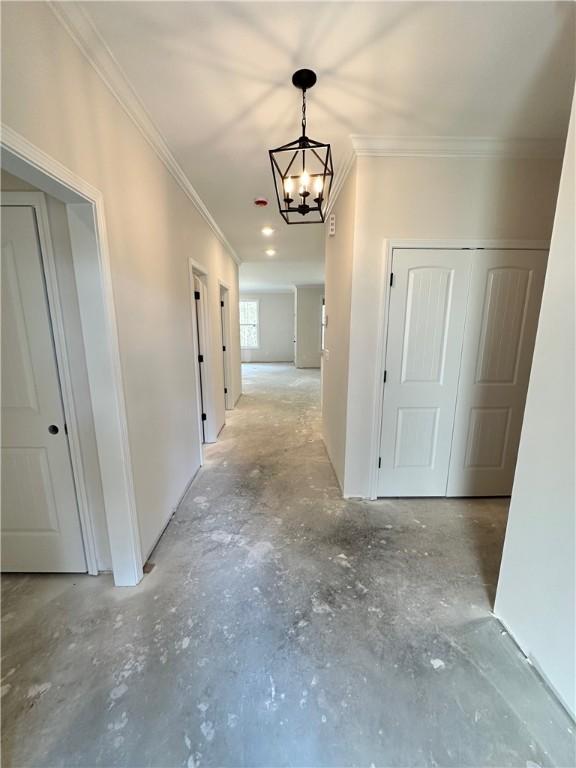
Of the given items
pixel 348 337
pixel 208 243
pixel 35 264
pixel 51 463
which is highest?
pixel 208 243

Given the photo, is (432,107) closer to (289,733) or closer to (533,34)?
(533,34)

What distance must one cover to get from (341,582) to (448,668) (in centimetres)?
59

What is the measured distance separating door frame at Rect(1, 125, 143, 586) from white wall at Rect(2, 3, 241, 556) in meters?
0.08

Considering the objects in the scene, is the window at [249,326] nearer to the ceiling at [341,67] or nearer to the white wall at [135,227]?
the white wall at [135,227]

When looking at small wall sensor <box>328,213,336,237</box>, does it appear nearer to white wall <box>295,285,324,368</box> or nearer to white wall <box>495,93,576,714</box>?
white wall <box>495,93,576,714</box>

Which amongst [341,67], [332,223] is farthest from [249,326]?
[341,67]

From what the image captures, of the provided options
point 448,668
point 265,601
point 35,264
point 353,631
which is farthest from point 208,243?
point 448,668

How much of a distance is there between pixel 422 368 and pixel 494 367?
21.4 inches

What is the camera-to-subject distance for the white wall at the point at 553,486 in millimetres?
1191

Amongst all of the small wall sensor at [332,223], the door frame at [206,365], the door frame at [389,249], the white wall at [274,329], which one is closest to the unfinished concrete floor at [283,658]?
the door frame at [389,249]

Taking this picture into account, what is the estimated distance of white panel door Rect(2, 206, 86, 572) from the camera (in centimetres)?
149

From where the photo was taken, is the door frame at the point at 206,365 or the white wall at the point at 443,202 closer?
the white wall at the point at 443,202

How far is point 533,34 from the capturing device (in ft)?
4.24

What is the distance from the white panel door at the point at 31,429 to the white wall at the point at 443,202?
187cm
